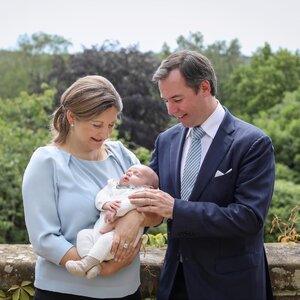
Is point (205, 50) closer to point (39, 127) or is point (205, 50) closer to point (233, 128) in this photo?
point (39, 127)

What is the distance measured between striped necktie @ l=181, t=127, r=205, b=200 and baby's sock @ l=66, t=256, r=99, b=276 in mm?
562

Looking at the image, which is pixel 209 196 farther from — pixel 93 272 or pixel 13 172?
pixel 13 172

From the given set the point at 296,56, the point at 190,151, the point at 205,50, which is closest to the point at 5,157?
the point at 190,151

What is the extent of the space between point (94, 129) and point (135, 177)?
32cm

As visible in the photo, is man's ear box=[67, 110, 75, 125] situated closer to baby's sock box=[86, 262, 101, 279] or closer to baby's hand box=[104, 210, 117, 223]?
baby's hand box=[104, 210, 117, 223]

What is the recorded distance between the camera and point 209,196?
8.22ft

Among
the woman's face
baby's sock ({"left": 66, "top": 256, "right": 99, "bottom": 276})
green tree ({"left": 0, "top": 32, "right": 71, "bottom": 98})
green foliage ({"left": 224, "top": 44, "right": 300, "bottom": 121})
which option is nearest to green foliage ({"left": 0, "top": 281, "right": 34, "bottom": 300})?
baby's sock ({"left": 66, "top": 256, "right": 99, "bottom": 276})

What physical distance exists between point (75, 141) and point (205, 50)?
35.4 metres

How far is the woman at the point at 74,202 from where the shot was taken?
2488 millimetres

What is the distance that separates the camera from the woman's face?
260 cm

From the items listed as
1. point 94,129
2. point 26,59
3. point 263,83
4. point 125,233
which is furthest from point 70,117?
point 26,59

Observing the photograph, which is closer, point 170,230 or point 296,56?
point 170,230

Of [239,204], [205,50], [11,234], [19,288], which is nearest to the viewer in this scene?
[239,204]

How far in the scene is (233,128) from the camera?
258 cm
